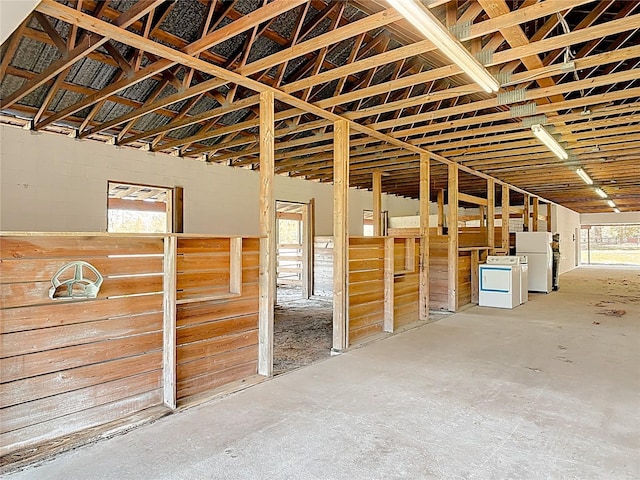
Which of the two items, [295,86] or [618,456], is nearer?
[618,456]

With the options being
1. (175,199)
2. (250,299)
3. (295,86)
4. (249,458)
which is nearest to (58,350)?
(249,458)

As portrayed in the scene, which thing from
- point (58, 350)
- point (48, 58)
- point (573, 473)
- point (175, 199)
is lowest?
point (573, 473)

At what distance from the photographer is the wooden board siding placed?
303cm

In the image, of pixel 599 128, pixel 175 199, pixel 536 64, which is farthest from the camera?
pixel 175 199

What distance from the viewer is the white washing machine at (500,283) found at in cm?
719

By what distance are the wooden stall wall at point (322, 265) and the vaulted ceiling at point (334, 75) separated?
2.22 metres

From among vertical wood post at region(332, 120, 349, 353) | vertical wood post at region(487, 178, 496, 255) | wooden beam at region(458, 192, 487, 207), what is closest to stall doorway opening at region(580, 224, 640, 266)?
vertical wood post at region(487, 178, 496, 255)

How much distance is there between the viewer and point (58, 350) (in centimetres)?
237

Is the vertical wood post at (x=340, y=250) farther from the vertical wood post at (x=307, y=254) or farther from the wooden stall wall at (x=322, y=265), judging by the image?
the wooden stall wall at (x=322, y=265)

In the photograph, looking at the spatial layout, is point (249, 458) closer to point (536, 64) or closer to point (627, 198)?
point (536, 64)

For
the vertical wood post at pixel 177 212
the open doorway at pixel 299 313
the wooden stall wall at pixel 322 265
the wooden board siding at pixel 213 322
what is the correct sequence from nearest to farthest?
the wooden board siding at pixel 213 322 → the open doorway at pixel 299 313 → the vertical wood post at pixel 177 212 → the wooden stall wall at pixel 322 265

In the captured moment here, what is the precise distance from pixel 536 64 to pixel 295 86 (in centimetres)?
204

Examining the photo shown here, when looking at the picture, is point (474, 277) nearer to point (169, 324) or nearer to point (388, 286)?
point (388, 286)

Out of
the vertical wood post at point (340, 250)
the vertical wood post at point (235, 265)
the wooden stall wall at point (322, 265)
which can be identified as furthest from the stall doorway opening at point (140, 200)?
the vertical wood post at point (235, 265)
